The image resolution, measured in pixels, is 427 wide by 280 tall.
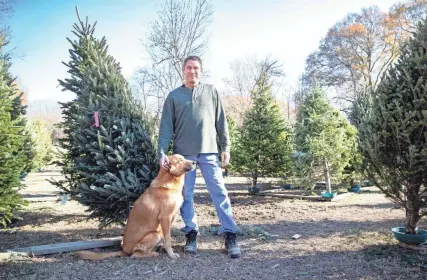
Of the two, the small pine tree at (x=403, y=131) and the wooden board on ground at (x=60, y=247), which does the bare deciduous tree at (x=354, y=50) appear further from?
the wooden board on ground at (x=60, y=247)

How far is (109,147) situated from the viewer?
461 centimetres

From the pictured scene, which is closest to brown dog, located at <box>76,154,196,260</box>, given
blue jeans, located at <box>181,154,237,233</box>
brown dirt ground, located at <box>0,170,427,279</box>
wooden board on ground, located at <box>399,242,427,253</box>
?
brown dirt ground, located at <box>0,170,427,279</box>

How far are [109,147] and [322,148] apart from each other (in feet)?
22.5

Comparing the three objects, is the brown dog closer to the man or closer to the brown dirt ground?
the brown dirt ground

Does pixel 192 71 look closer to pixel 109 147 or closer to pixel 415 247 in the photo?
pixel 109 147

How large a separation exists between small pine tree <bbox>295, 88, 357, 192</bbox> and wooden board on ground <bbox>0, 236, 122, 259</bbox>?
6714 millimetres

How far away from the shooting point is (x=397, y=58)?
14.8 ft

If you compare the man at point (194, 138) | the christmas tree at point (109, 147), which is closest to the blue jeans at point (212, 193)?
the man at point (194, 138)

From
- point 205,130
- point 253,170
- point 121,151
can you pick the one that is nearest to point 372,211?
point 253,170

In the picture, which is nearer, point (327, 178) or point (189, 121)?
point (189, 121)

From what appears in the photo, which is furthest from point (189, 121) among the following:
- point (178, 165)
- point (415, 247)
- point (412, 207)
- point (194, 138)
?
point (415, 247)

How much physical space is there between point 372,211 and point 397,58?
4.29m

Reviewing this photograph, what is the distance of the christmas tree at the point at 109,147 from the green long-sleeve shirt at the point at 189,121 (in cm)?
74

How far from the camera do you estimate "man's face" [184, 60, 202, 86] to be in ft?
14.2
